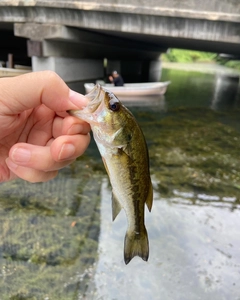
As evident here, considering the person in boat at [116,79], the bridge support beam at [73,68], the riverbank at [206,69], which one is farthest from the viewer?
the riverbank at [206,69]

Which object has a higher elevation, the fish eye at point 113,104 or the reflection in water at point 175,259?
the fish eye at point 113,104

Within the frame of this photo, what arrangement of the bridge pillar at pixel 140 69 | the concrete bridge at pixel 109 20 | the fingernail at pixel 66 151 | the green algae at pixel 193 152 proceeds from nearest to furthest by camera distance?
the fingernail at pixel 66 151
the green algae at pixel 193 152
the concrete bridge at pixel 109 20
the bridge pillar at pixel 140 69

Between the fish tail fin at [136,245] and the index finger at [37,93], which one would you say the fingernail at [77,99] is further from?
the fish tail fin at [136,245]

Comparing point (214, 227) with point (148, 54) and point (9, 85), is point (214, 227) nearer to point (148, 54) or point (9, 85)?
point (9, 85)

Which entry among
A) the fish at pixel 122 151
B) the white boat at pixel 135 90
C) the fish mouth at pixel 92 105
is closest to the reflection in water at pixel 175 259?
the fish at pixel 122 151

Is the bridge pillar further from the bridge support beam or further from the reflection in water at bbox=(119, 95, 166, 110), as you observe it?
the reflection in water at bbox=(119, 95, 166, 110)

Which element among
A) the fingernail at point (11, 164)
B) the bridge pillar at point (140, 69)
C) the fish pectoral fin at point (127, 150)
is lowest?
the bridge pillar at point (140, 69)

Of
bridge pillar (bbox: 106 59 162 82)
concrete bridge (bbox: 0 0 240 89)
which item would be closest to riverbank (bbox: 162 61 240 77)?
bridge pillar (bbox: 106 59 162 82)

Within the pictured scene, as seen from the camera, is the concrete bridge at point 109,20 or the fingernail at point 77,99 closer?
the fingernail at point 77,99

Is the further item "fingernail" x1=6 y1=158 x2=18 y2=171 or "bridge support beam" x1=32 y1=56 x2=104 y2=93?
"bridge support beam" x1=32 y1=56 x2=104 y2=93
